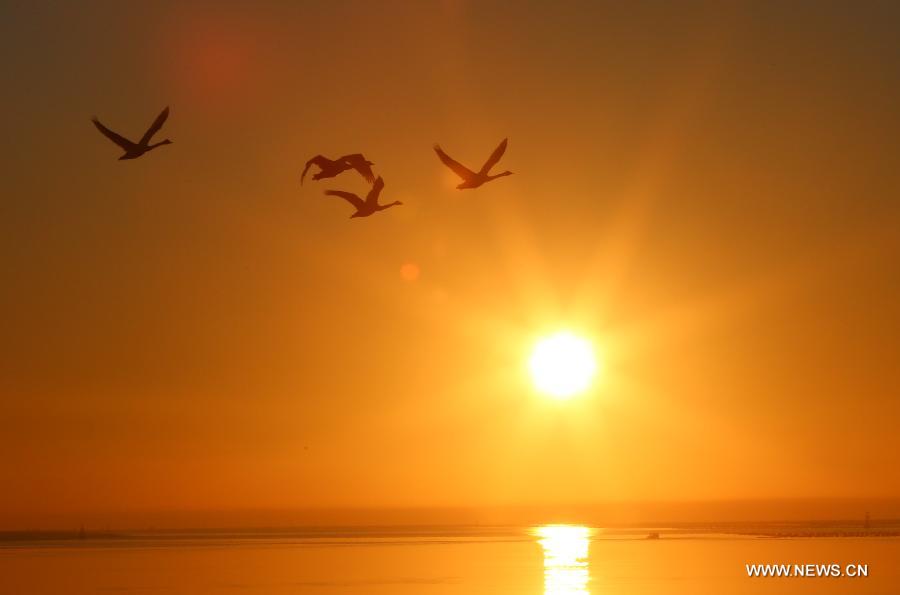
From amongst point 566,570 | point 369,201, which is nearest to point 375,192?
point 369,201

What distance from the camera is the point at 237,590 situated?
52281mm

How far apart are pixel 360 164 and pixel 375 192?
1.35m

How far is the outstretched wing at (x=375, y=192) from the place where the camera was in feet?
121

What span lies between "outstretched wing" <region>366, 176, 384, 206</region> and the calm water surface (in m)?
20.4

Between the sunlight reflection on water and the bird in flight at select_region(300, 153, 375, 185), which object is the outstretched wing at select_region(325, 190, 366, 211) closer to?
the bird in flight at select_region(300, 153, 375, 185)

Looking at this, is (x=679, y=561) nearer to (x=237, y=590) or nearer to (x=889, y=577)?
(x=889, y=577)

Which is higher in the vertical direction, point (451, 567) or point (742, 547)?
point (742, 547)

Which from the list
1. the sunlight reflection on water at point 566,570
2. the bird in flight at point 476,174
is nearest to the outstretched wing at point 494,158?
the bird in flight at point 476,174

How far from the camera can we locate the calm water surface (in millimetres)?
52031

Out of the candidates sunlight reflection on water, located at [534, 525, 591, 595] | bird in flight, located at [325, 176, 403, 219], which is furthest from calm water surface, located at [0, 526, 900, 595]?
bird in flight, located at [325, 176, 403, 219]

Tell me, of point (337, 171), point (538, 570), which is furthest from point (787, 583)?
point (337, 171)

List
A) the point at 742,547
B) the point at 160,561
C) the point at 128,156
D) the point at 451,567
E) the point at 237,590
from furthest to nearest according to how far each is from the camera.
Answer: the point at 742,547
the point at 160,561
the point at 451,567
the point at 237,590
the point at 128,156

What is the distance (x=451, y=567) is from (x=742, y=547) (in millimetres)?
32417

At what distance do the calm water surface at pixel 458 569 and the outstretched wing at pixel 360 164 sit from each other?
21.5 m
